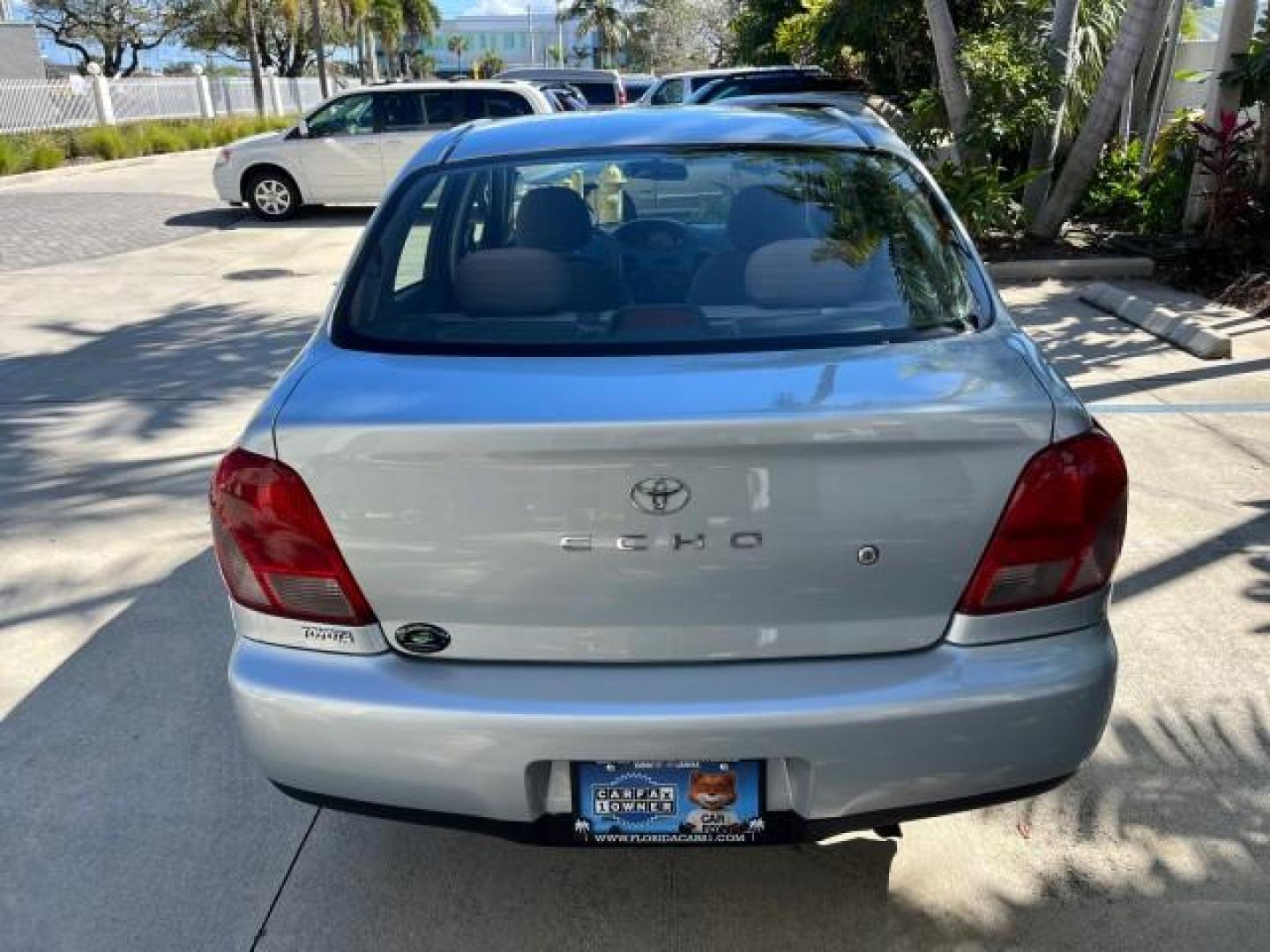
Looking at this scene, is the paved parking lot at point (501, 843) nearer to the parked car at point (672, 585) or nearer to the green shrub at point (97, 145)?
the parked car at point (672, 585)

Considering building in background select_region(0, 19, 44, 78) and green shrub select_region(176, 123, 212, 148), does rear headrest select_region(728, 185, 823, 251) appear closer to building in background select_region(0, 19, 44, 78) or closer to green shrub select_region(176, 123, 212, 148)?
green shrub select_region(176, 123, 212, 148)

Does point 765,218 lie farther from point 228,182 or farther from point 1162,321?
point 228,182

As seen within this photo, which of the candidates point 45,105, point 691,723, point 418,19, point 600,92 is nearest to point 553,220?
point 691,723

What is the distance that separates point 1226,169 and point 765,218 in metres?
7.69

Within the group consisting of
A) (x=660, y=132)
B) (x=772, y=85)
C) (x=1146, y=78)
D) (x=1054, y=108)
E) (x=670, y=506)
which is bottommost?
(x=670, y=506)

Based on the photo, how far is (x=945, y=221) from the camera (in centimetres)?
295

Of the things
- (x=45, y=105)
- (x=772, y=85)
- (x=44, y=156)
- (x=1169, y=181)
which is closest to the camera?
(x=1169, y=181)

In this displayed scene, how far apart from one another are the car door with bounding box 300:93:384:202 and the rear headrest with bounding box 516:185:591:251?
1173 cm

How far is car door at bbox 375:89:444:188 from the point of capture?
14219 millimetres

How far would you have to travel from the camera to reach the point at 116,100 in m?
27.2

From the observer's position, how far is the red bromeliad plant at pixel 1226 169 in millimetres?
8898

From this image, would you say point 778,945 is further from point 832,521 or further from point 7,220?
point 7,220

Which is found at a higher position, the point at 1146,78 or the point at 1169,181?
the point at 1146,78

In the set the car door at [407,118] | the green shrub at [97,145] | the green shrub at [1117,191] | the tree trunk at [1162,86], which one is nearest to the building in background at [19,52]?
the green shrub at [97,145]
